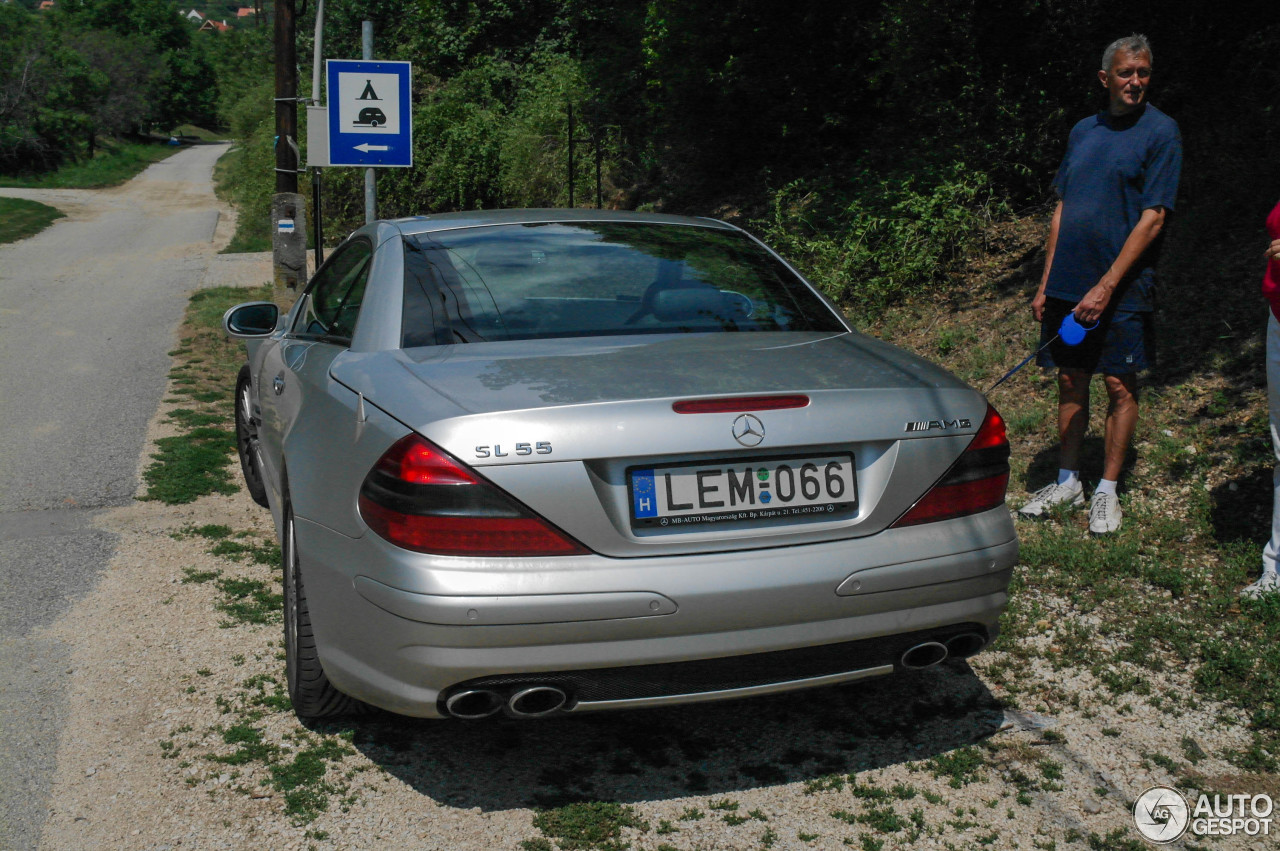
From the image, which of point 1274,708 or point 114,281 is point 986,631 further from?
point 114,281

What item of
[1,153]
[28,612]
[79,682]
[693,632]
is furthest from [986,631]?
[1,153]

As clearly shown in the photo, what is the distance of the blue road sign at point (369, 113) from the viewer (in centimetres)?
1021

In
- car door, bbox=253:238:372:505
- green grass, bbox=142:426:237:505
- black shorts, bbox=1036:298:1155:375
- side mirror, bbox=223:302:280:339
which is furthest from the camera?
green grass, bbox=142:426:237:505

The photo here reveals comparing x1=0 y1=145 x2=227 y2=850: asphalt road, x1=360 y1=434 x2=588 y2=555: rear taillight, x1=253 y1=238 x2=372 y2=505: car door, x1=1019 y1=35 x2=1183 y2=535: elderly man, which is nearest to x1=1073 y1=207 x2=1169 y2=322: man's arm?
x1=1019 y1=35 x2=1183 y2=535: elderly man

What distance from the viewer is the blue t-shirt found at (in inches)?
188

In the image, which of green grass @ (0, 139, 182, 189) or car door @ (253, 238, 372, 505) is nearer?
car door @ (253, 238, 372, 505)

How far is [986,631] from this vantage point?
10.3 ft

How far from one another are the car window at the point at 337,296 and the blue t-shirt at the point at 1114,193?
2.96 meters

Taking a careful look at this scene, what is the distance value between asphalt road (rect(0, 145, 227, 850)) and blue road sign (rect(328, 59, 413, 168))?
2628 mm

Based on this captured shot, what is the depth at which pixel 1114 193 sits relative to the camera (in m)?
4.91

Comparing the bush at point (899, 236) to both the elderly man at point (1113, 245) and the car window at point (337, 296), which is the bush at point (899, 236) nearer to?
the elderly man at point (1113, 245)

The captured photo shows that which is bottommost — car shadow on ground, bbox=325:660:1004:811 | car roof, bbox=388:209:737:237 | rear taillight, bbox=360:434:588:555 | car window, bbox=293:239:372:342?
car shadow on ground, bbox=325:660:1004:811

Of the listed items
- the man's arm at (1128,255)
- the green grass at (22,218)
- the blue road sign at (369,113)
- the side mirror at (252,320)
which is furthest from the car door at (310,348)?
the green grass at (22,218)

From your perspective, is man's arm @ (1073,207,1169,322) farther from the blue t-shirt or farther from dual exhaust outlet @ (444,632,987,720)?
dual exhaust outlet @ (444,632,987,720)
